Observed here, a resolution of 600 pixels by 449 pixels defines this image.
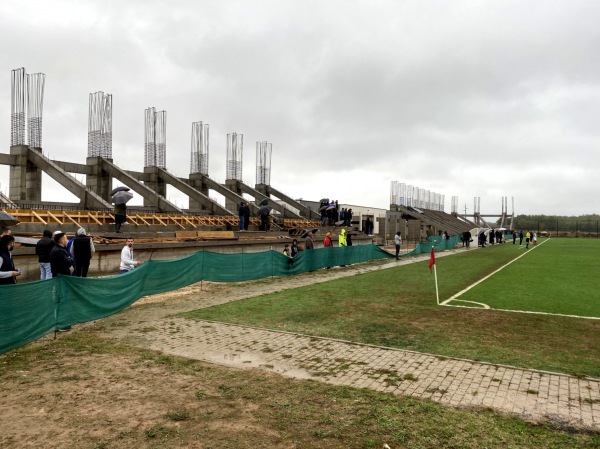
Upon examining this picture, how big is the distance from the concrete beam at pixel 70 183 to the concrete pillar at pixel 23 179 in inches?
19.0

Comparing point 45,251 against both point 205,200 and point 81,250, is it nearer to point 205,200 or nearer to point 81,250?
point 81,250

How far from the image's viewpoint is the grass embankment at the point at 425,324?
7.57 m

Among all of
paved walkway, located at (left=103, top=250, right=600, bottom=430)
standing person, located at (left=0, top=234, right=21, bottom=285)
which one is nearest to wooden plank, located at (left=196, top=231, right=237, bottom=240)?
paved walkway, located at (left=103, top=250, right=600, bottom=430)

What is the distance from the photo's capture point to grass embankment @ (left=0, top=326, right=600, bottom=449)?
437cm

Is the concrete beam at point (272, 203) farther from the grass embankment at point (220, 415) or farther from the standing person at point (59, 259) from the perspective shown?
the grass embankment at point (220, 415)

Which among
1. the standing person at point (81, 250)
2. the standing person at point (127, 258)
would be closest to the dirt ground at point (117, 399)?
the standing person at point (81, 250)

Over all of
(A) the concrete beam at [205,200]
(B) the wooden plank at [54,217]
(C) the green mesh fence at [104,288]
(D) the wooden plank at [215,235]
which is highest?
(A) the concrete beam at [205,200]

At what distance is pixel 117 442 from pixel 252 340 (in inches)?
163

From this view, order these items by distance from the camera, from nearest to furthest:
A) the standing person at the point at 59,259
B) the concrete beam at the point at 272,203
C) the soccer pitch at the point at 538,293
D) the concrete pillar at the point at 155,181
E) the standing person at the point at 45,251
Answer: the standing person at the point at 59,259, the standing person at the point at 45,251, the soccer pitch at the point at 538,293, the concrete pillar at the point at 155,181, the concrete beam at the point at 272,203

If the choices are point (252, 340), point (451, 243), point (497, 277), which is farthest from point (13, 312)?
point (451, 243)

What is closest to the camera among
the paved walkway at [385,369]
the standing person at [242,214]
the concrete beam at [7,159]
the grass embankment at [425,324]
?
the paved walkway at [385,369]

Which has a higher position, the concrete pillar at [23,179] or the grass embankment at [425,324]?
the concrete pillar at [23,179]

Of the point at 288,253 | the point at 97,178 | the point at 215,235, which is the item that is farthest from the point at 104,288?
the point at 97,178

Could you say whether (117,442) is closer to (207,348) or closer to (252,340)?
(207,348)
